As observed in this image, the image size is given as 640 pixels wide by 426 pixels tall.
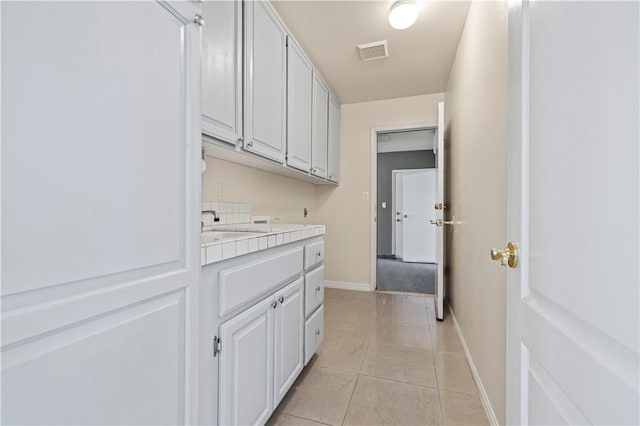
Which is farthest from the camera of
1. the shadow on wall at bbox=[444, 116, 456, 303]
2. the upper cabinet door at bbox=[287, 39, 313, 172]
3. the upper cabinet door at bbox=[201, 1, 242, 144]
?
the shadow on wall at bbox=[444, 116, 456, 303]

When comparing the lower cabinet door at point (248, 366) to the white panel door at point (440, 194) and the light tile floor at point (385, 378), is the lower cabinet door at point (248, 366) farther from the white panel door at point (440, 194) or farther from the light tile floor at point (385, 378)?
the white panel door at point (440, 194)

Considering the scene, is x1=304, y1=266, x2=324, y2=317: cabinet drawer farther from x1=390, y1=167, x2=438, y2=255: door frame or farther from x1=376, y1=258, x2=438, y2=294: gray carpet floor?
x1=390, y1=167, x2=438, y2=255: door frame

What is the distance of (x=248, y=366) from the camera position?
1077mm

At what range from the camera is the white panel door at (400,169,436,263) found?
18.7 feet

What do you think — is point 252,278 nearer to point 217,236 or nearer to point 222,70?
point 217,236

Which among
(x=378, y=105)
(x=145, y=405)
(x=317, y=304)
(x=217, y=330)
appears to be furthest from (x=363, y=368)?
(x=378, y=105)

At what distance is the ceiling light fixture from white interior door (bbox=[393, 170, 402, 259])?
4.32 meters

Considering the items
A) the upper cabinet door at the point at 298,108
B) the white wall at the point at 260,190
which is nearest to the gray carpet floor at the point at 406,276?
the white wall at the point at 260,190

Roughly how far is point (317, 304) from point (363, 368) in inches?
19.9

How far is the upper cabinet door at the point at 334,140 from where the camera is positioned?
3118mm

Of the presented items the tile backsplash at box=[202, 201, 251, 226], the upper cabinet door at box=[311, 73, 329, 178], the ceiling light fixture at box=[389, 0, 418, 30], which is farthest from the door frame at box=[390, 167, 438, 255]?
the tile backsplash at box=[202, 201, 251, 226]

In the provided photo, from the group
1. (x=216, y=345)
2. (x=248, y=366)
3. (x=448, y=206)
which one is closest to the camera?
(x=216, y=345)

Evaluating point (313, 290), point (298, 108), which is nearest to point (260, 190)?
point (298, 108)

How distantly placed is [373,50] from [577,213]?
239 cm
